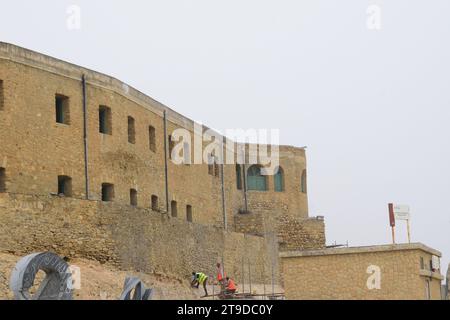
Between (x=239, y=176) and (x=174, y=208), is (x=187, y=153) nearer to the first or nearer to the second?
(x=174, y=208)

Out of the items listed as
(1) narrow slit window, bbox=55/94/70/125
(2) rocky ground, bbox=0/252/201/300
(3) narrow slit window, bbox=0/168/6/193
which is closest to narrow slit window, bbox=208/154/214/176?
(2) rocky ground, bbox=0/252/201/300

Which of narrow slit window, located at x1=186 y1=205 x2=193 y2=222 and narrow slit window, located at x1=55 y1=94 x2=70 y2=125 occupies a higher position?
narrow slit window, located at x1=55 y1=94 x2=70 y2=125

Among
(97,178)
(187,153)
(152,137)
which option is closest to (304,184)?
(187,153)

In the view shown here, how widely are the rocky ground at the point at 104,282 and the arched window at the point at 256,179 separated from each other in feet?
47.5

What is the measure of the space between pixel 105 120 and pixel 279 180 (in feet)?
54.0

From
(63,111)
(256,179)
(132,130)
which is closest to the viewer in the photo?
(63,111)

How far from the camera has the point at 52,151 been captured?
107 ft

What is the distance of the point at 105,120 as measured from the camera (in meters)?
35.8

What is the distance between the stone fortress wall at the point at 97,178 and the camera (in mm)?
29844

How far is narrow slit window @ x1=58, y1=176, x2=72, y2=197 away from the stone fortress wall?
0.15ft

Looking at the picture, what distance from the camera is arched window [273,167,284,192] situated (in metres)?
50.3

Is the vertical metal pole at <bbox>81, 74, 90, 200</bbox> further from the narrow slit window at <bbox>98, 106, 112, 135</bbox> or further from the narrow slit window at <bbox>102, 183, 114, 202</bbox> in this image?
the narrow slit window at <bbox>102, 183, 114, 202</bbox>
